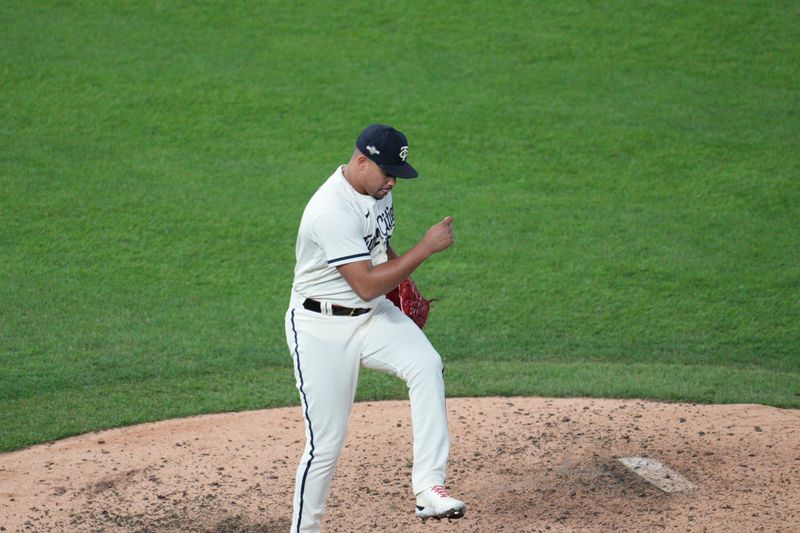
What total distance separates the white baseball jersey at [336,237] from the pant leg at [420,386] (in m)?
0.20

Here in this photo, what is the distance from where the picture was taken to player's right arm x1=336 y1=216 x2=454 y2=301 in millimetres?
4449

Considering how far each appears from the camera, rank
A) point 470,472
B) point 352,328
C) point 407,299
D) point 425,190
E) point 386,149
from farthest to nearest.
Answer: point 425,190 → point 470,472 → point 407,299 → point 352,328 → point 386,149

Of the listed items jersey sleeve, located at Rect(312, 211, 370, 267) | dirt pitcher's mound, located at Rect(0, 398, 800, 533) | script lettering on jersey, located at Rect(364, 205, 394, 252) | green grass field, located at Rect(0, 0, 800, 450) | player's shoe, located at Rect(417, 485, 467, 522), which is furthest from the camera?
green grass field, located at Rect(0, 0, 800, 450)

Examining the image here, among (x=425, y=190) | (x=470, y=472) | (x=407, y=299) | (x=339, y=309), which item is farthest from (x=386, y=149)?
(x=425, y=190)

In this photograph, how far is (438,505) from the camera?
4.42 metres

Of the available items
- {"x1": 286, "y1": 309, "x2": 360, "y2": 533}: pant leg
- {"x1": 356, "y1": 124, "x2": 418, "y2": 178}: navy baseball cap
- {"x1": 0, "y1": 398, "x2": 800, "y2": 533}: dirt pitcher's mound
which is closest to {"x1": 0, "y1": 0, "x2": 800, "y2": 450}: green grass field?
{"x1": 0, "y1": 398, "x2": 800, "y2": 533}: dirt pitcher's mound

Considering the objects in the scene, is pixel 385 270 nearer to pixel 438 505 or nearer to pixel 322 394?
pixel 322 394

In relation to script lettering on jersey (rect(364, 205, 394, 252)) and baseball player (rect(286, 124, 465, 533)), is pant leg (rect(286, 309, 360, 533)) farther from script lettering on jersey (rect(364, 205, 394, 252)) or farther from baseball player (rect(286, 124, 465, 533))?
script lettering on jersey (rect(364, 205, 394, 252))

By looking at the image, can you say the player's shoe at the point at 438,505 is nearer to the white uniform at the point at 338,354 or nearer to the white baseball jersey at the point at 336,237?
the white uniform at the point at 338,354

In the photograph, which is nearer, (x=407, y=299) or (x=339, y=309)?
(x=339, y=309)

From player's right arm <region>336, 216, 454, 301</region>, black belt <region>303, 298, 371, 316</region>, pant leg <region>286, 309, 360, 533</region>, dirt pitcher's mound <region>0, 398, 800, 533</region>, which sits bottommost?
dirt pitcher's mound <region>0, 398, 800, 533</region>

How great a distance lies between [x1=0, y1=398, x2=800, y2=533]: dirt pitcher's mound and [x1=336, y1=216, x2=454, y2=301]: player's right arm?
1329mm

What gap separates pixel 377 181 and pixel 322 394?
37.0 inches

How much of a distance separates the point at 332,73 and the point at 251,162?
1.98 meters
